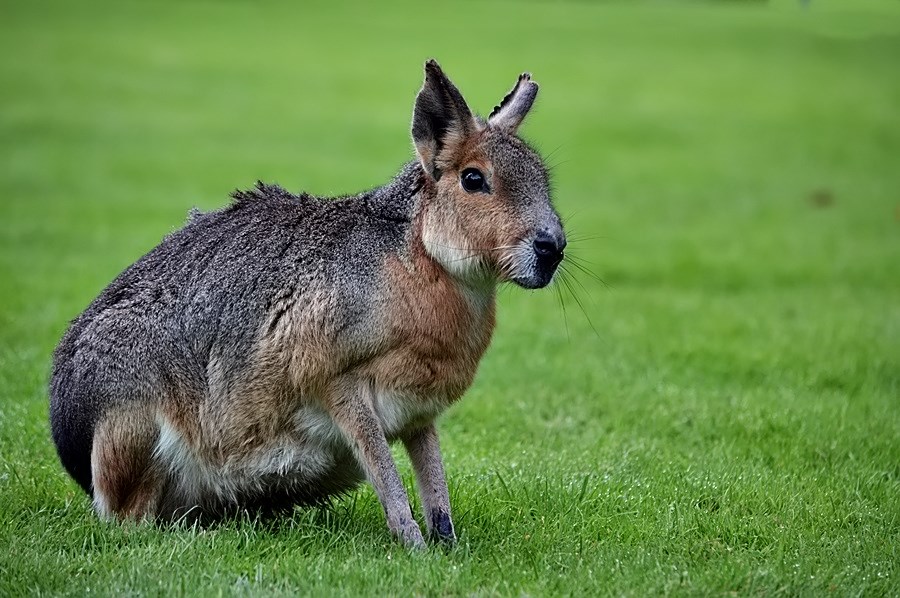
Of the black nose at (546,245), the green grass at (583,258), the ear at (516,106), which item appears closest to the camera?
the black nose at (546,245)

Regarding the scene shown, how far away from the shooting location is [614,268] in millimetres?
17922

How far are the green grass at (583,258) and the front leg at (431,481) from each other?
0.23 m

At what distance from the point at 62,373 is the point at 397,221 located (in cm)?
205

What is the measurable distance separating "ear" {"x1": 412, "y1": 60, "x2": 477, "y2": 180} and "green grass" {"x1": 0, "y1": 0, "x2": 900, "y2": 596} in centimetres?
215

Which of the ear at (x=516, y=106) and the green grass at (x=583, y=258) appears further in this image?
the ear at (x=516, y=106)

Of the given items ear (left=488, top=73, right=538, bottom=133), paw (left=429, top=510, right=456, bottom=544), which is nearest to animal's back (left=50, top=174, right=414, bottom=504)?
ear (left=488, top=73, right=538, bottom=133)

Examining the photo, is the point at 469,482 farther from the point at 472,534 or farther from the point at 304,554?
the point at 304,554

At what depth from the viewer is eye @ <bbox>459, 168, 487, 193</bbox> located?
21.9 feet

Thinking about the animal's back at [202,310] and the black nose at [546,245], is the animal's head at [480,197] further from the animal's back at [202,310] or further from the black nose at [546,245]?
the animal's back at [202,310]

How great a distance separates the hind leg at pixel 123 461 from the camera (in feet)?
21.9

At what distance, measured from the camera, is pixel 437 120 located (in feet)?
22.2

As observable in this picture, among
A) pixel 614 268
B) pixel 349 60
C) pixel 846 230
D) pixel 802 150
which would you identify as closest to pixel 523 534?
pixel 614 268

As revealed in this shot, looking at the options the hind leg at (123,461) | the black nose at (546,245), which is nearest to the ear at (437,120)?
the black nose at (546,245)

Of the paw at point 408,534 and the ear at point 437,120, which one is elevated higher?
the ear at point 437,120
